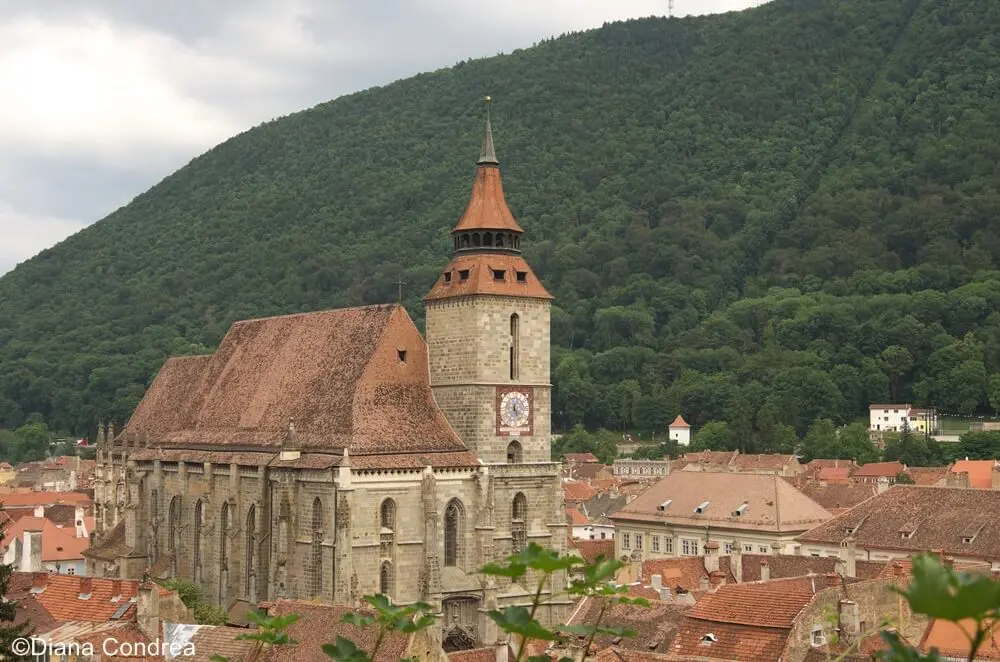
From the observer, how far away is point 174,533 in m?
66.6

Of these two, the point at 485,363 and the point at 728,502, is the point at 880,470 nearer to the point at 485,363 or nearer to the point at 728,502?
the point at 728,502

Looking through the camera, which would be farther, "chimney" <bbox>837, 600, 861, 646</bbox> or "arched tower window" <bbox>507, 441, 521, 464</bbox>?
"arched tower window" <bbox>507, 441, 521, 464</bbox>

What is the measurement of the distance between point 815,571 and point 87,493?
3027 inches

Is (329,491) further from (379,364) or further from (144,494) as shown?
(144,494)

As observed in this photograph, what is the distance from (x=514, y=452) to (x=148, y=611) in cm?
2393

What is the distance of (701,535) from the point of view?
79688 millimetres

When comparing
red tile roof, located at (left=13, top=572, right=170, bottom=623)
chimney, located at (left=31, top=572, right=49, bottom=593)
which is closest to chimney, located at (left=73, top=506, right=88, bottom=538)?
chimney, located at (left=31, top=572, right=49, bottom=593)

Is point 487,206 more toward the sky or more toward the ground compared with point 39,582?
more toward the sky

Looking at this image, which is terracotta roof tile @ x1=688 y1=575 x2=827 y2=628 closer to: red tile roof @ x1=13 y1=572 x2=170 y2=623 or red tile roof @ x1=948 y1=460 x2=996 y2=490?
red tile roof @ x1=13 y1=572 x2=170 y2=623

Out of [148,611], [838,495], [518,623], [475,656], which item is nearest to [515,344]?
[475,656]

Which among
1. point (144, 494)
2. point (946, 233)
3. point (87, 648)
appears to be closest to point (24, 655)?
point (87, 648)

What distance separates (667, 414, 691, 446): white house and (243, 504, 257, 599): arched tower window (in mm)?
104736

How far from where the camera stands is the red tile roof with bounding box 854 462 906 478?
11625 cm

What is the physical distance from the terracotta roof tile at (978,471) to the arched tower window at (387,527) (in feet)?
182
